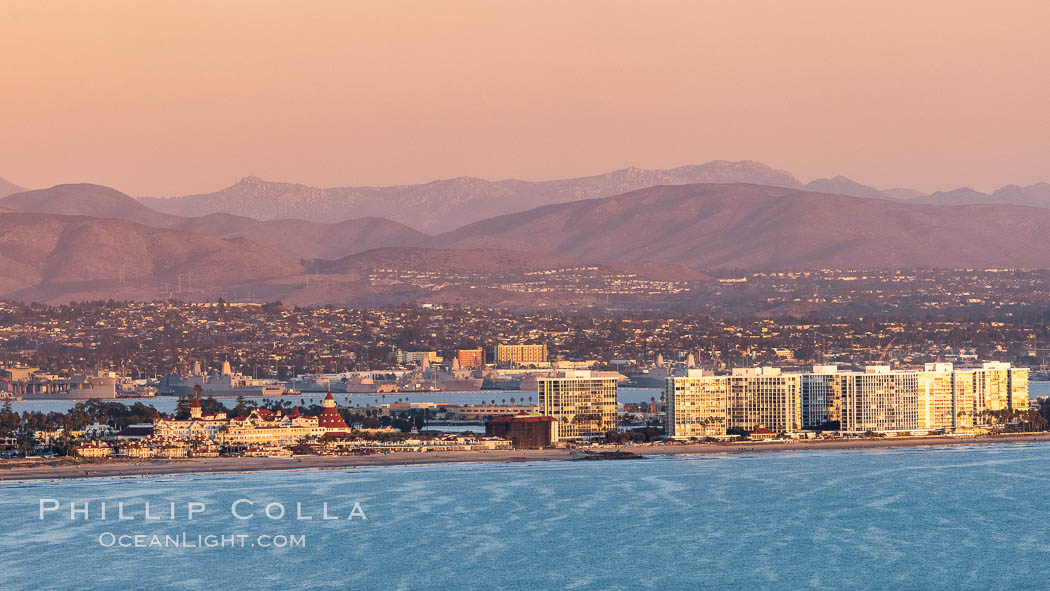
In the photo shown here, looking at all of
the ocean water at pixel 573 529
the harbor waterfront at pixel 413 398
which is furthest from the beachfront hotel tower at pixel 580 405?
the harbor waterfront at pixel 413 398

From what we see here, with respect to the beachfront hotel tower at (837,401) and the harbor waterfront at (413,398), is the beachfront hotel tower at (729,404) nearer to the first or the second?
the beachfront hotel tower at (837,401)

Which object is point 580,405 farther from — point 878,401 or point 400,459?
point 400,459

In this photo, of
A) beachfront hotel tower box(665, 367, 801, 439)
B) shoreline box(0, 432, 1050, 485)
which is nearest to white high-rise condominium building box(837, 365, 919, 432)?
beachfront hotel tower box(665, 367, 801, 439)

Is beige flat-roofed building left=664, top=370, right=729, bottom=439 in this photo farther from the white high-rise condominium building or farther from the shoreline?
the white high-rise condominium building

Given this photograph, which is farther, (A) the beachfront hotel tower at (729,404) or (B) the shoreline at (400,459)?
(A) the beachfront hotel tower at (729,404)

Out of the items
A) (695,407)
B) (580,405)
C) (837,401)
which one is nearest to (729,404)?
(695,407)
